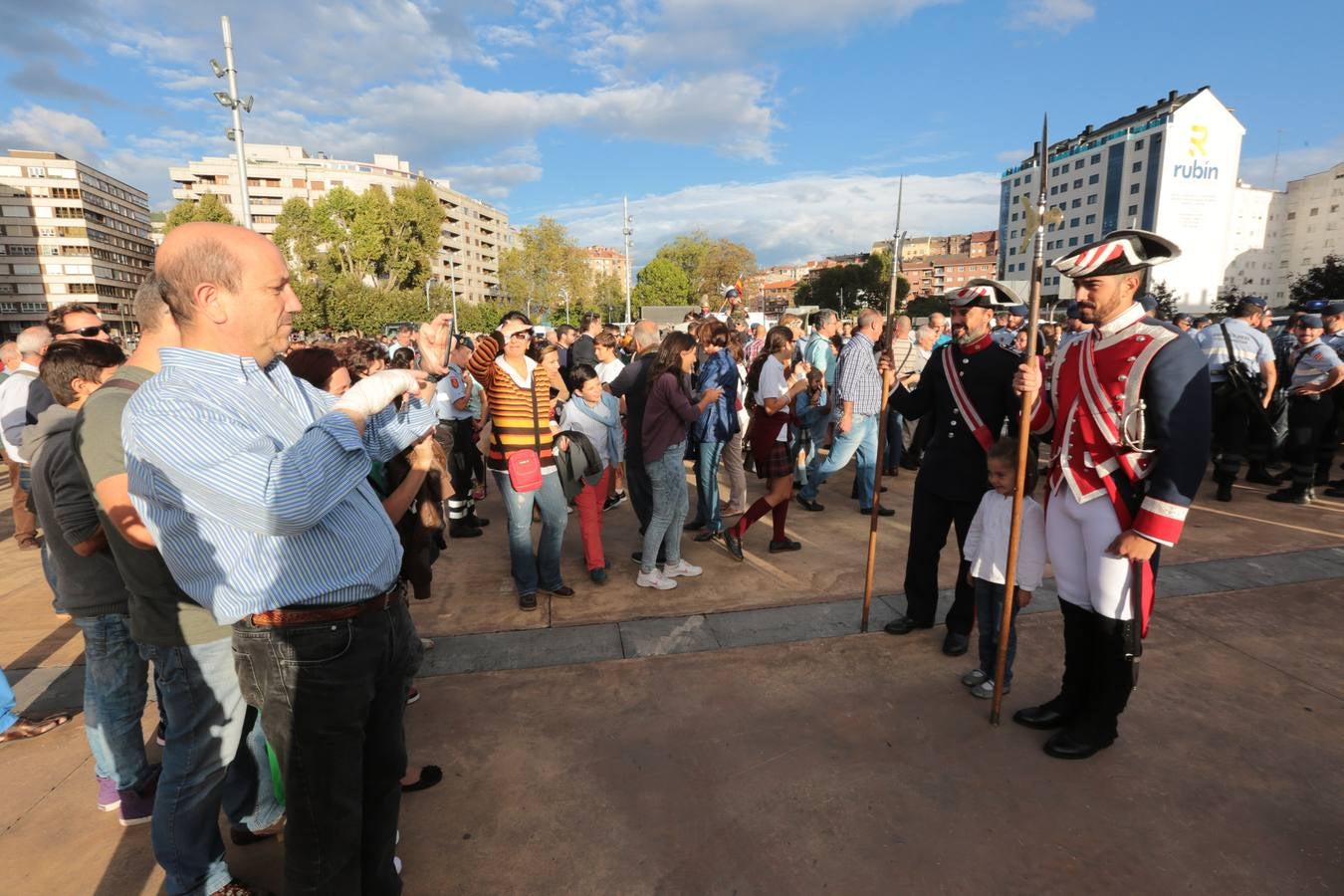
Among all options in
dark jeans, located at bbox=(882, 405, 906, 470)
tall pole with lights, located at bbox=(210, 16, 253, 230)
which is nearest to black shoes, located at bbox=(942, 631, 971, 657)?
dark jeans, located at bbox=(882, 405, 906, 470)

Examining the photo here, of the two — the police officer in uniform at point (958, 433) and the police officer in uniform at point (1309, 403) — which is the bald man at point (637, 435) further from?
the police officer in uniform at point (1309, 403)

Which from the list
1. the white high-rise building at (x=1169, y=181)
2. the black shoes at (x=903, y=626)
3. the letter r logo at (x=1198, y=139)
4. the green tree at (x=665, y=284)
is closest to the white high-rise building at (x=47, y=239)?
the green tree at (x=665, y=284)

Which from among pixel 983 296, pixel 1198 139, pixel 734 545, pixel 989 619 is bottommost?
pixel 734 545

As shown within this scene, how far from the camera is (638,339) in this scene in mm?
5875

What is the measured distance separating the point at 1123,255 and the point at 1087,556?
1272 millimetres

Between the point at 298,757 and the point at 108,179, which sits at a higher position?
the point at 108,179

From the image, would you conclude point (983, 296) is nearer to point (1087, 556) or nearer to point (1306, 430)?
point (1087, 556)

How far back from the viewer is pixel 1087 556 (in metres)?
2.87

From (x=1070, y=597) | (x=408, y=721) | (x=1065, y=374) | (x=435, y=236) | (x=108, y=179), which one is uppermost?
(x=108, y=179)

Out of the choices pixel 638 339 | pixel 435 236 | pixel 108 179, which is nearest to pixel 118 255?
pixel 108 179

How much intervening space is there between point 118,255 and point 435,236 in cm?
8260

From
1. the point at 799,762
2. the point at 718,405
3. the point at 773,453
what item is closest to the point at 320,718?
the point at 799,762

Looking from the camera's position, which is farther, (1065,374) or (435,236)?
(435,236)

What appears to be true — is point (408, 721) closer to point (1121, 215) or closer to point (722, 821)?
point (722, 821)
